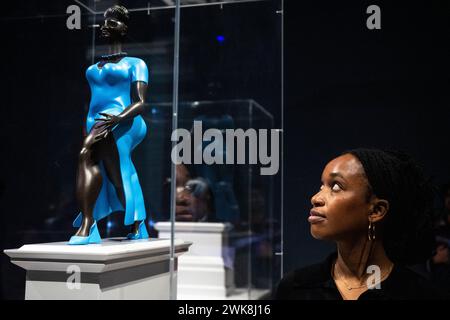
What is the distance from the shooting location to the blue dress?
2.68m

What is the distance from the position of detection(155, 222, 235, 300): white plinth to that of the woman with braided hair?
154cm

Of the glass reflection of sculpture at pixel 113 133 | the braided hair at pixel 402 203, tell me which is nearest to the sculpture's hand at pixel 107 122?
the glass reflection of sculpture at pixel 113 133

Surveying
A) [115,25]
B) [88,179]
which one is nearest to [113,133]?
[88,179]

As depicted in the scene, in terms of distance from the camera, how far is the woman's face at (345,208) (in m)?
1.68

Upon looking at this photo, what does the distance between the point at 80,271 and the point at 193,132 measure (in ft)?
5.02

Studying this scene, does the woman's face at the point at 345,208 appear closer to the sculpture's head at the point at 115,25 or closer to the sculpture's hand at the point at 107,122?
the sculpture's hand at the point at 107,122

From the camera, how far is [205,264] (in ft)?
11.4

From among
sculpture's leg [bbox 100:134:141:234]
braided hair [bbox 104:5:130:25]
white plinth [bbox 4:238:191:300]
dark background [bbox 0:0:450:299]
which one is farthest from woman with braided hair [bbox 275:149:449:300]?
braided hair [bbox 104:5:130:25]

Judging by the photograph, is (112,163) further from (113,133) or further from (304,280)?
(304,280)

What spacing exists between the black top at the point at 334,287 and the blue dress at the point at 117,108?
1.24 m

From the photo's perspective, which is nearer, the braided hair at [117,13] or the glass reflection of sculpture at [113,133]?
the glass reflection of sculpture at [113,133]

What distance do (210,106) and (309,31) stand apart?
1.16 metres

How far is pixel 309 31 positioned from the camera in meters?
2.55
